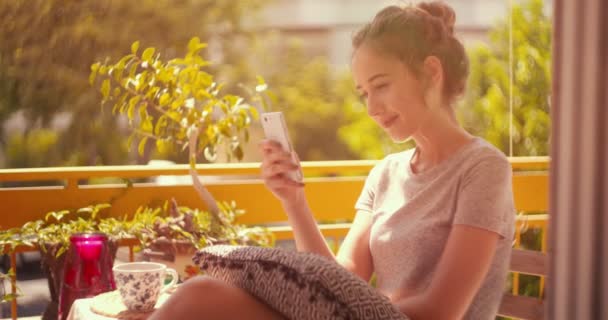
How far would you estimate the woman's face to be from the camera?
1380 mm

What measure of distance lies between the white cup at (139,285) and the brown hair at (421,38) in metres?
0.62

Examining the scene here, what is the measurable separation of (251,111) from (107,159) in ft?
13.2

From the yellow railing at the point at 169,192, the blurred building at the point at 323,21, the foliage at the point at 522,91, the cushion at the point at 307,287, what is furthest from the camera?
the blurred building at the point at 323,21

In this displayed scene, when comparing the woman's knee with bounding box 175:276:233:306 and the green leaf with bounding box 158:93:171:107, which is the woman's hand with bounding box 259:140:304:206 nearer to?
the woman's knee with bounding box 175:276:233:306

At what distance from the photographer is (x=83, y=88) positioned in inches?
Answer: 203

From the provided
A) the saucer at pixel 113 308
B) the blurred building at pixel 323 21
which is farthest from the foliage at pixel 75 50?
the blurred building at pixel 323 21

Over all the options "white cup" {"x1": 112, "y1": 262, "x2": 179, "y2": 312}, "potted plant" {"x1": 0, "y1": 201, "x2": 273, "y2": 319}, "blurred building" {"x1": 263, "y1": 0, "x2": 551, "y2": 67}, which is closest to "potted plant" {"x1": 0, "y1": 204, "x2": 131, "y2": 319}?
"potted plant" {"x1": 0, "y1": 201, "x2": 273, "y2": 319}

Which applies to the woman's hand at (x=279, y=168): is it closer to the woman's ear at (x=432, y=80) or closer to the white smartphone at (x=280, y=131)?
the white smartphone at (x=280, y=131)

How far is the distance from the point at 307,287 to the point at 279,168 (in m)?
0.51

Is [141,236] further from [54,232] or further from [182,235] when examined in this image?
[54,232]

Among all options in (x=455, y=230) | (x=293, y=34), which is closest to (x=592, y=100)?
(x=455, y=230)

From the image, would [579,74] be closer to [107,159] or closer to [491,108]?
[491,108]

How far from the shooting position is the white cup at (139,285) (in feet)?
4.57

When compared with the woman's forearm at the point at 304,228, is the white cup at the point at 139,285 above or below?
below
